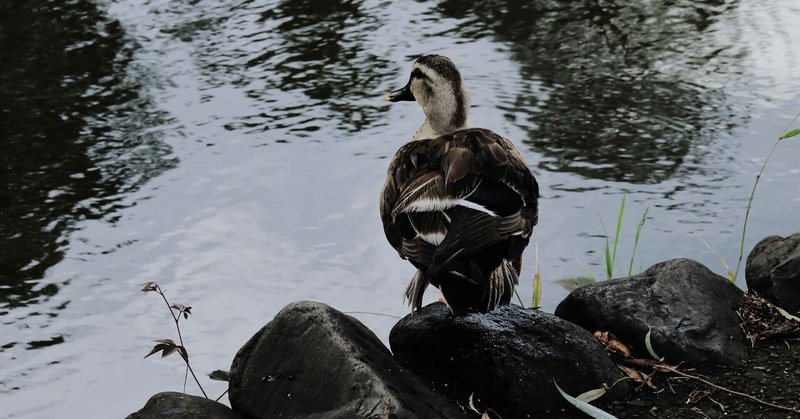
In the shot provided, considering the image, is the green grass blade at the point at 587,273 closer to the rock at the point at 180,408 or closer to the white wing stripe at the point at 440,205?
the white wing stripe at the point at 440,205

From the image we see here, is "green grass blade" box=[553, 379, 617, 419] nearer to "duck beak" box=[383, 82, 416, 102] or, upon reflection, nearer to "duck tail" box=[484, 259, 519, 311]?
"duck tail" box=[484, 259, 519, 311]

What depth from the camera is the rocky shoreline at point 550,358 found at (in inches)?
146

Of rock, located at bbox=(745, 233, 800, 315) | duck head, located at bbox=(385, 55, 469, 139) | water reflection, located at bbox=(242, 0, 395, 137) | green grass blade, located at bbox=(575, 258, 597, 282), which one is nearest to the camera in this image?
rock, located at bbox=(745, 233, 800, 315)

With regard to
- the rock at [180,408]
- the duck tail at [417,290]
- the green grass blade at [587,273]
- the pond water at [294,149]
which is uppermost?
the duck tail at [417,290]

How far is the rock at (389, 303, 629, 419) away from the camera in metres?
3.97

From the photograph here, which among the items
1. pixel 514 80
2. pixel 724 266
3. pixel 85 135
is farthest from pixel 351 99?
pixel 724 266

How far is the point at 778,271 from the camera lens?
15.2 ft

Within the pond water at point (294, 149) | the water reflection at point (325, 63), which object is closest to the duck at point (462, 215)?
the pond water at point (294, 149)

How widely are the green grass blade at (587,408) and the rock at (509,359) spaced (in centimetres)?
8

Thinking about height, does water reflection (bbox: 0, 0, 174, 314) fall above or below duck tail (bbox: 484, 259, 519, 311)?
below

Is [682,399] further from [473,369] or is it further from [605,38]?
[605,38]

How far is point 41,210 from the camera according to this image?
664 cm

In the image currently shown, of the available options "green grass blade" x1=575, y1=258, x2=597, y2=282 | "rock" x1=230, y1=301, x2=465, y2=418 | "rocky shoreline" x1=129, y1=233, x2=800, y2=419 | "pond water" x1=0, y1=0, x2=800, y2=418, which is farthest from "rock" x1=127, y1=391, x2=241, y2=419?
"green grass blade" x1=575, y1=258, x2=597, y2=282

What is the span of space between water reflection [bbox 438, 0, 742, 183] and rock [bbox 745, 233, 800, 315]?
1.74m
